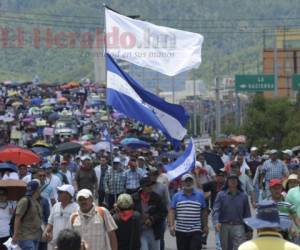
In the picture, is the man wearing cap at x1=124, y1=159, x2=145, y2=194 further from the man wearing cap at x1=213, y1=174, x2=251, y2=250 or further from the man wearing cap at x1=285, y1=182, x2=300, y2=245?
the man wearing cap at x1=285, y1=182, x2=300, y2=245

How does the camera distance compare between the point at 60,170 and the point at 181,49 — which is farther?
the point at 60,170

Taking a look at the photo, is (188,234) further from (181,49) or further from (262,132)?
(262,132)

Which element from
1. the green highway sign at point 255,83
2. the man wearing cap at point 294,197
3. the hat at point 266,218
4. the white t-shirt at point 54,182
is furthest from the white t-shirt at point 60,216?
the green highway sign at point 255,83

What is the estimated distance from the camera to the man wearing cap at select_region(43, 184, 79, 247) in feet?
47.5

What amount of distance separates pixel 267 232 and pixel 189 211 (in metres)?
7.13

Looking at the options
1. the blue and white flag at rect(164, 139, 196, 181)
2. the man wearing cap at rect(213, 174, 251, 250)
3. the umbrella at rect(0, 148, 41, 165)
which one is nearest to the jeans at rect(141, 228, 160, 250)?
the man wearing cap at rect(213, 174, 251, 250)

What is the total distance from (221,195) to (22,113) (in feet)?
256

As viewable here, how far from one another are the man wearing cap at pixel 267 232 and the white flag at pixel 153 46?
403 inches

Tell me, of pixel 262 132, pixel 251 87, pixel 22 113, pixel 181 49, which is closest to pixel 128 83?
pixel 181 49

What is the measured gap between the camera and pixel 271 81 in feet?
247

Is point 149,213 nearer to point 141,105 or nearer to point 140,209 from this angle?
point 140,209

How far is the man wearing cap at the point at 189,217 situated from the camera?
16688 mm

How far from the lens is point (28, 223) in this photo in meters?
15.7

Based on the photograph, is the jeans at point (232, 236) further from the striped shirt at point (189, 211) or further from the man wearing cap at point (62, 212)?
the man wearing cap at point (62, 212)
